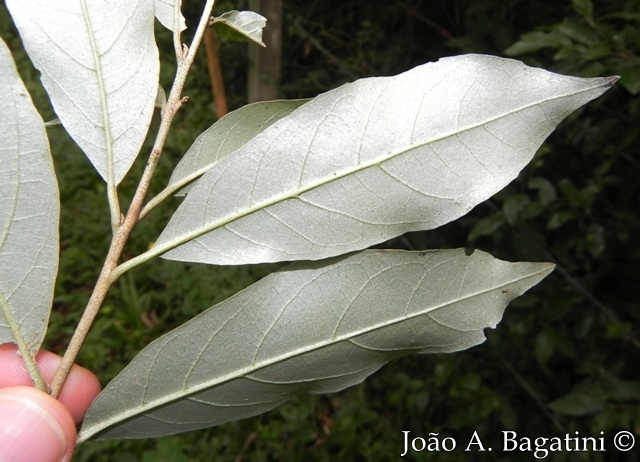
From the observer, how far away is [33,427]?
2.00 feet

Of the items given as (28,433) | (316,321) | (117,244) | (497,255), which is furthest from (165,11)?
(497,255)

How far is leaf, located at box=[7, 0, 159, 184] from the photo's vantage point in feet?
1.77

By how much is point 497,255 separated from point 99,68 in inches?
54.6

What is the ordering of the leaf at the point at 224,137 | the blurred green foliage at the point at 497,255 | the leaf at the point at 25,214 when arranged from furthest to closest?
the blurred green foliage at the point at 497,255 < the leaf at the point at 224,137 < the leaf at the point at 25,214

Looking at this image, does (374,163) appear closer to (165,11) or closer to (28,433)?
(165,11)

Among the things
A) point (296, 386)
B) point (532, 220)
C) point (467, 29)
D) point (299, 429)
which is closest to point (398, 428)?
point (299, 429)

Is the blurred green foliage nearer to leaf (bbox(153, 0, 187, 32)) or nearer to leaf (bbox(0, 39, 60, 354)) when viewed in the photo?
leaf (bbox(153, 0, 187, 32))

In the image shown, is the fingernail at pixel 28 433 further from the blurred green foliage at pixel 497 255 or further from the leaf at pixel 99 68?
the blurred green foliage at pixel 497 255

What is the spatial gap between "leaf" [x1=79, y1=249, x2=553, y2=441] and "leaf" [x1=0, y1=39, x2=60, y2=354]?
4.1 inches

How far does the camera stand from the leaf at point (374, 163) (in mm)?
523

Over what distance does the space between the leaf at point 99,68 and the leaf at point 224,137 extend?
6 cm

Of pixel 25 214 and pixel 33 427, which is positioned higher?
pixel 25 214
